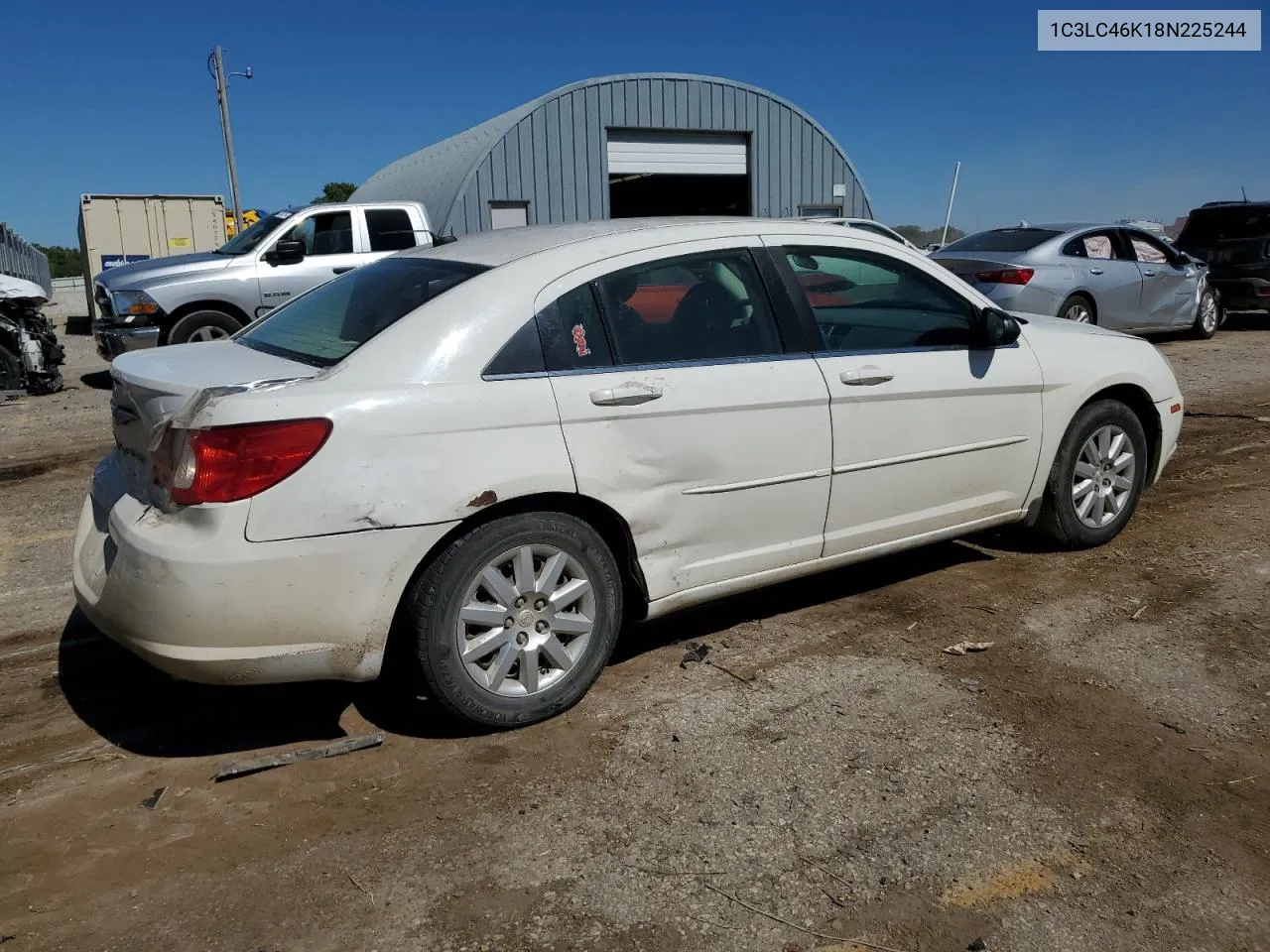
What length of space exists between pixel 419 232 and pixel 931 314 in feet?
28.0

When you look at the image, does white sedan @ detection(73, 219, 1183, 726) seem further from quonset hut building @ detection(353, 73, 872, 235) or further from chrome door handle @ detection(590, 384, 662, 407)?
quonset hut building @ detection(353, 73, 872, 235)

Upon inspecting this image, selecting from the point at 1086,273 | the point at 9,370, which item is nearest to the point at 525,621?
the point at 9,370

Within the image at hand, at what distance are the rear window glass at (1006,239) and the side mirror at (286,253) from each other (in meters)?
7.67

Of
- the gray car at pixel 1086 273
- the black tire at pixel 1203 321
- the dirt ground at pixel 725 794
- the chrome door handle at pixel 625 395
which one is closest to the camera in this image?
the dirt ground at pixel 725 794

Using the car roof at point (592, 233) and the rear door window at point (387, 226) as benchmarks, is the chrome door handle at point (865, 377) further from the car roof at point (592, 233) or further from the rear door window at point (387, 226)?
the rear door window at point (387, 226)

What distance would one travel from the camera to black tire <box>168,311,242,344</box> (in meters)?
11.0

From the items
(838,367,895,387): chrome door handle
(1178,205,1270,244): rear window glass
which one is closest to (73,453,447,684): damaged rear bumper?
(838,367,895,387): chrome door handle

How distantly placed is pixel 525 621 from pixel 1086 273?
10729 millimetres

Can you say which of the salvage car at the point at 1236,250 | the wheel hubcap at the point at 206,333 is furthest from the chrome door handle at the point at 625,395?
the salvage car at the point at 1236,250

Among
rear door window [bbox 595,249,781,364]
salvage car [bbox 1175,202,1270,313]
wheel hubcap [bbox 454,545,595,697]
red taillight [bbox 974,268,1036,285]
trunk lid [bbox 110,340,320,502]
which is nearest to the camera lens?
trunk lid [bbox 110,340,320,502]

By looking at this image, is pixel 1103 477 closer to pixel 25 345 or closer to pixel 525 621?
pixel 525 621

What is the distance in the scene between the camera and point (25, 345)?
11.4 m

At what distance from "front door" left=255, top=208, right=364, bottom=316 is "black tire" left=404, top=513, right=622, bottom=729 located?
871 cm

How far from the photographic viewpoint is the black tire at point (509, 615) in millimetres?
3264
